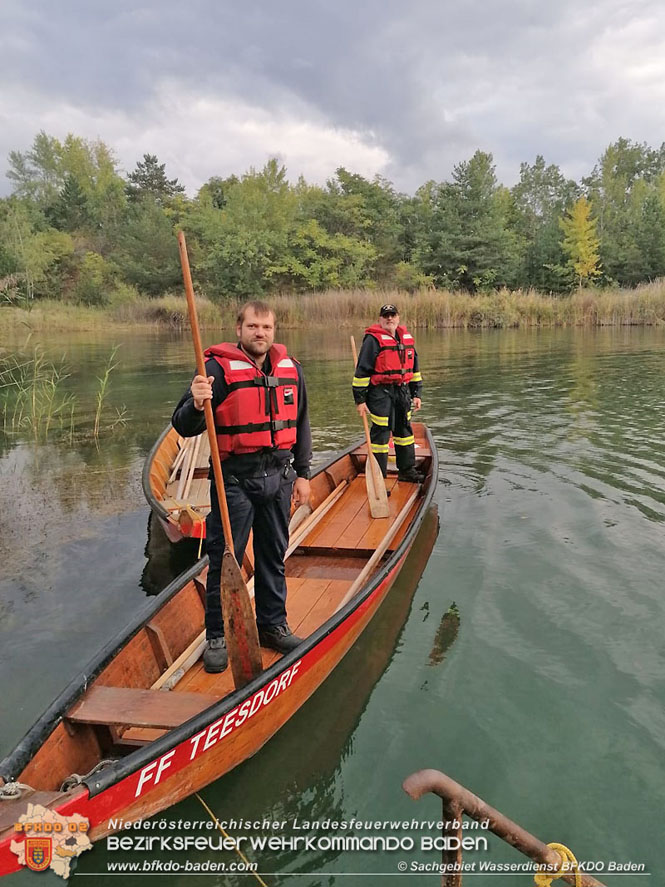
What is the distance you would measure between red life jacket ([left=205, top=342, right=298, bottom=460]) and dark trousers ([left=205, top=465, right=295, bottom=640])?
208 millimetres

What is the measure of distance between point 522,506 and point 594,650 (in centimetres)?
283

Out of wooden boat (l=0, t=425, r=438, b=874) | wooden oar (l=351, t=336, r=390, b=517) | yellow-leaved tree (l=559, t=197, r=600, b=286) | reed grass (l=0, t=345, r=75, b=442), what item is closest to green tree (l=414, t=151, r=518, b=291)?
yellow-leaved tree (l=559, t=197, r=600, b=286)

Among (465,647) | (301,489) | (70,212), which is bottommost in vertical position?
(465,647)

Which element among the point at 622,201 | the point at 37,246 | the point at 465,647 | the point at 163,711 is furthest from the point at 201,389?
the point at 622,201

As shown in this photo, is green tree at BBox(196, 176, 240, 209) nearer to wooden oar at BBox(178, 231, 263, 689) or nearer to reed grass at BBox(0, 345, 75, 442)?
reed grass at BBox(0, 345, 75, 442)

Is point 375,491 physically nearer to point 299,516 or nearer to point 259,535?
point 299,516

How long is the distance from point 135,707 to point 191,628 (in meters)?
1.16

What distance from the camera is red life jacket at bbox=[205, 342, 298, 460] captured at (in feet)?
11.1

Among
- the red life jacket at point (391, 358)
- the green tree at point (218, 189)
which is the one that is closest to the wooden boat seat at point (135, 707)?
the red life jacket at point (391, 358)

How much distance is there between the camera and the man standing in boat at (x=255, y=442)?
11.1 ft

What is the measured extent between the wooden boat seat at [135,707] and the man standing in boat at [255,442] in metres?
0.62

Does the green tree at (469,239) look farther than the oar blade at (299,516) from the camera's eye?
Yes

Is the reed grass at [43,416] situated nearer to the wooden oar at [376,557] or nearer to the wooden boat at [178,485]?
the wooden boat at [178,485]

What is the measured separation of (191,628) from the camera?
13.4 feet
